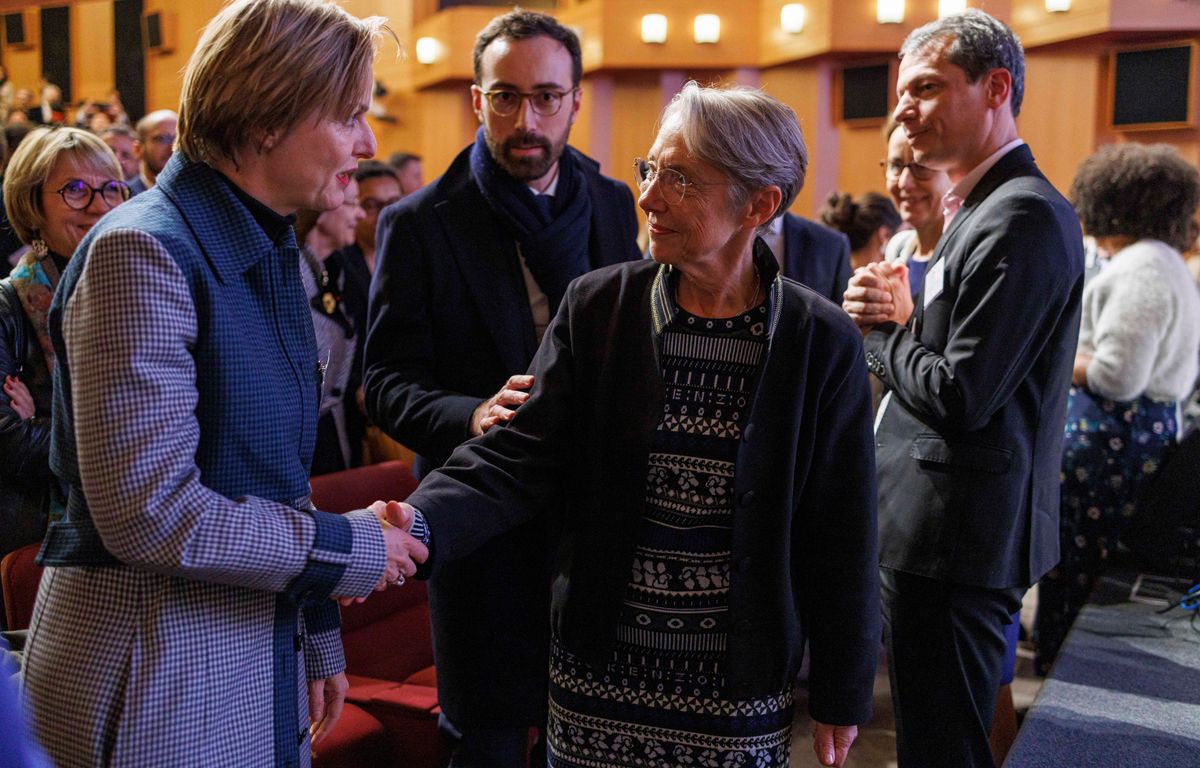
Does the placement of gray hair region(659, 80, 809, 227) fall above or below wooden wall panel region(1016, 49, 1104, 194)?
below

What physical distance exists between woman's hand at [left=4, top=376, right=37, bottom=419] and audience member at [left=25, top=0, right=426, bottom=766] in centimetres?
118

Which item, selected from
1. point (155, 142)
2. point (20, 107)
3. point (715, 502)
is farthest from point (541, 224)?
point (20, 107)

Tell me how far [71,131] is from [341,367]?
105 centimetres

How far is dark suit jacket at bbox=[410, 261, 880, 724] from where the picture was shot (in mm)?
1527

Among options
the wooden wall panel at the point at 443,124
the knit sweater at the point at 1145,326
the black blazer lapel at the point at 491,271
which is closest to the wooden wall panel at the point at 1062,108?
the knit sweater at the point at 1145,326

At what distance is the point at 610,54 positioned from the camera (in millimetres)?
9930

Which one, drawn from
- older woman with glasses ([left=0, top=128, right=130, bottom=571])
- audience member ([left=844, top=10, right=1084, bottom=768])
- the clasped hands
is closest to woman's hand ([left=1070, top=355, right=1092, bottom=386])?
audience member ([left=844, top=10, right=1084, bottom=768])

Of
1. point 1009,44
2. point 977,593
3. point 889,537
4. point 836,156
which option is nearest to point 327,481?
point 889,537

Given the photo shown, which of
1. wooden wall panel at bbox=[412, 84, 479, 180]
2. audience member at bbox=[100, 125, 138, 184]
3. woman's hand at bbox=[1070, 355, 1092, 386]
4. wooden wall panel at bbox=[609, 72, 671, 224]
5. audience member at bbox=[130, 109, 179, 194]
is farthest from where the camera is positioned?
wooden wall panel at bbox=[412, 84, 479, 180]

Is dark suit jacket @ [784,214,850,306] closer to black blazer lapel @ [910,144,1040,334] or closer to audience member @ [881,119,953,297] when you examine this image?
audience member @ [881,119,953,297]

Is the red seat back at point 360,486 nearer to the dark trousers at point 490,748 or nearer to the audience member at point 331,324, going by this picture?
the audience member at point 331,324

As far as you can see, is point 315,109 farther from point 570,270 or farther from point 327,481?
point 327,481

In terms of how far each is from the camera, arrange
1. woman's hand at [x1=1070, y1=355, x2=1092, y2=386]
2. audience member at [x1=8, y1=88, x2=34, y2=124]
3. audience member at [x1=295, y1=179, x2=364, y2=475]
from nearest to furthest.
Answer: audience member at [x1=295, y1=179, x2=364, y2=475] → woman's hand at [x1=1070, y1=355, x2=1092, y2=386] → audience member at [x1=8, y1=88, x2=34, y2=124]

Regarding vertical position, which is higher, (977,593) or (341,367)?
(341,367)
